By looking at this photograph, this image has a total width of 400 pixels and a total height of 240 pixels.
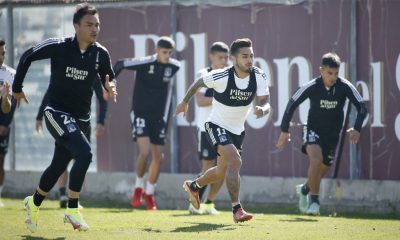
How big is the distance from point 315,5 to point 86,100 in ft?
18.0

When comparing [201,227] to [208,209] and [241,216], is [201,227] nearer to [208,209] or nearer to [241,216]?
[241,216]

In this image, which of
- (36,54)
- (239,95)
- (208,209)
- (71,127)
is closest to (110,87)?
(71,127)

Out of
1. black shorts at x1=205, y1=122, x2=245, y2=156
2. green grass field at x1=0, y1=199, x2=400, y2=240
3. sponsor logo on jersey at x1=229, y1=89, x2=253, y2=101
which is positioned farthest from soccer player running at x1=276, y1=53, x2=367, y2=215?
sponsor logo on jersey at x1=229, y1=89, x2=253, y2=101

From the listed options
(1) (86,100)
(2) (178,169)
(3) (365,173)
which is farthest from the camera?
(2) (178,169)

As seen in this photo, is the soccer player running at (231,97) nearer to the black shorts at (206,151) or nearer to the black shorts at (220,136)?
the black shorts at (220,136)

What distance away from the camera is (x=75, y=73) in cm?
1243

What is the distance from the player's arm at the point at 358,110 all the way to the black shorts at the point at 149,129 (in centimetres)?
343

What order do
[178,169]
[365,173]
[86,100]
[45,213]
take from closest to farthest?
[86,100] < [45,213] < [365,173] < [178,169]

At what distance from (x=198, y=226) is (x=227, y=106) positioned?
5.08ft

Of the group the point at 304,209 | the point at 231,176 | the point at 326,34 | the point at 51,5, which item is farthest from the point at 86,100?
the point at 51,5

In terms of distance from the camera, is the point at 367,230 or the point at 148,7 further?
the point at 148,7

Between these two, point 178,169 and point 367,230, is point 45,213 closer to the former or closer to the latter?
point 178,169

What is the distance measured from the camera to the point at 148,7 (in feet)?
60.4

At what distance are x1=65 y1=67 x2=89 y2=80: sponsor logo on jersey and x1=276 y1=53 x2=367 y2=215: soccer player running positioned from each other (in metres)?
3.56
